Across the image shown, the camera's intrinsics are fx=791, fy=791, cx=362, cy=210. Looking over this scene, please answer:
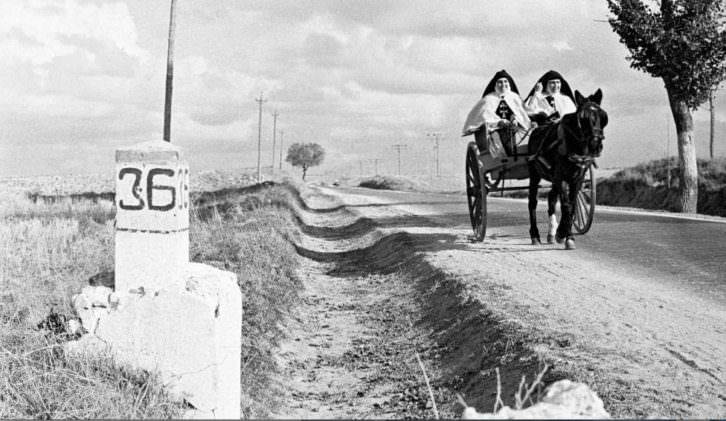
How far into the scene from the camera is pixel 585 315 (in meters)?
7.21

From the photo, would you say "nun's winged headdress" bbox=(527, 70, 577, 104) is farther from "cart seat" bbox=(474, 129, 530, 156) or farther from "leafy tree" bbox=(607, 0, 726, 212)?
"leafy tree" bbox=(607, 0, 726, 212)

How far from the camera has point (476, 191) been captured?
1359 cm

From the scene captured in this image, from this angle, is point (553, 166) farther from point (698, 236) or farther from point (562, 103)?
point (698, 236)

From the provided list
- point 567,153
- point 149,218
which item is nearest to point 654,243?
point 567,153

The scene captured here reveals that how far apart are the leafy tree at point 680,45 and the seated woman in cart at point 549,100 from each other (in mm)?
11450

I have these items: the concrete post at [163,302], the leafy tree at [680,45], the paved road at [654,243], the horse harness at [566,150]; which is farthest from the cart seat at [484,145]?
the leafy tree at [680,45]

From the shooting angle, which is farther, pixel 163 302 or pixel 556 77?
pixel 556 77

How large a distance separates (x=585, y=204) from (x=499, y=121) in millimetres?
1983

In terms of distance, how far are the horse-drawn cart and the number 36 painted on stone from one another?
8.34 metres

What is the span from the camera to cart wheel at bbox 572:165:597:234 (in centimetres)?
1227

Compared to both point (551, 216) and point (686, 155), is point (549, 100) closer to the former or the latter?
point (551, 216)

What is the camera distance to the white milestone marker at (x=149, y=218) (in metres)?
→ 4.87

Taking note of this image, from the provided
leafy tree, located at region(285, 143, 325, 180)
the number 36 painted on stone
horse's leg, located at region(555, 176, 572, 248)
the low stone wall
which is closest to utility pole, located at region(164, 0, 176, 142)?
horse's leg, located at region(555, 176, 572, 248)

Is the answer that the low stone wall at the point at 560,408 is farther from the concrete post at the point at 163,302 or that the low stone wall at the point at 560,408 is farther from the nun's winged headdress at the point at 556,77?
the nun's winged headdress at the point at 556,77
